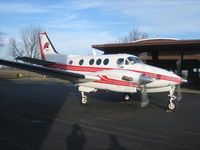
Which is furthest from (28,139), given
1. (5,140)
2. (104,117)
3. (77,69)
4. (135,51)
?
(135,51)

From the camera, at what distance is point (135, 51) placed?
27188mm

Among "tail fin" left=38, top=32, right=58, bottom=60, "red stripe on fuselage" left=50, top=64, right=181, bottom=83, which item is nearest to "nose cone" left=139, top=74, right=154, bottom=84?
"red stripe on fuselage" left=50, top=64, right=181, bottom=83

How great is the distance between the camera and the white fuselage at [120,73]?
392 inches

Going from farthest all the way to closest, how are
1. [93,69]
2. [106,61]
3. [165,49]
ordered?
1. [165,49]
2. [93,69]
3. [106,61]

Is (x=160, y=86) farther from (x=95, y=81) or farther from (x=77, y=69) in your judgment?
(x=77, y=69)

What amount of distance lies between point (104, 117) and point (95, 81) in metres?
2.63

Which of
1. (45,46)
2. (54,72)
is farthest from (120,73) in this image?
(45,46)

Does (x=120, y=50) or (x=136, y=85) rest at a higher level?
(x=120, y=50)

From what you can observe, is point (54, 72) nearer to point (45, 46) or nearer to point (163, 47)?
point (45, 46)

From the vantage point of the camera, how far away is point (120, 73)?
10.1 m

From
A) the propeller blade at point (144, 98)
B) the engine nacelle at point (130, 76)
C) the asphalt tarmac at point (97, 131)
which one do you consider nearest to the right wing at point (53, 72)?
the engine nacelle at point (130, 76)

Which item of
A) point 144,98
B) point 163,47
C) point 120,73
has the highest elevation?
point 163,47

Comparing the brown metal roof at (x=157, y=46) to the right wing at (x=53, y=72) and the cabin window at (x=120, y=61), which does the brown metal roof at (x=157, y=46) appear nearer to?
the cabin window at (x=120, y=61)

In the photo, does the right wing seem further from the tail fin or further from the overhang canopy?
the overhang canopy
